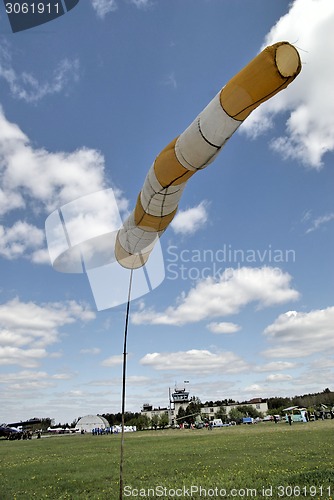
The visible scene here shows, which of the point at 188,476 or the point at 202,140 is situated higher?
the point at 202,140

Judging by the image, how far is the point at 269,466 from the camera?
1448 cm

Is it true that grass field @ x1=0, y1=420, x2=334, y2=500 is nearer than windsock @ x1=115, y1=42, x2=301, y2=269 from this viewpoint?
No

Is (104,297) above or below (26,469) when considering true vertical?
above

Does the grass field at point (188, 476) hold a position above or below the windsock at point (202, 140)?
below

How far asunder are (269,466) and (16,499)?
8.65 meters

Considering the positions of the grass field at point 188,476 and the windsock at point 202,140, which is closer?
the windsock at point 202,140

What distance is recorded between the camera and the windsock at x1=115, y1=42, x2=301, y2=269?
13.1 feet

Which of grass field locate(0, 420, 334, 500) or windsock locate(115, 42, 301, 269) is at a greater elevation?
windsock locate(115, 42, 301, 269)

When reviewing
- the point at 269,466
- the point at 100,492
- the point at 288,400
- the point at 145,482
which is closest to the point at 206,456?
the point at 269,466

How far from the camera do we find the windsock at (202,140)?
157 inches

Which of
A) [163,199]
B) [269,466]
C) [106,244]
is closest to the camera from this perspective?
[163,199]

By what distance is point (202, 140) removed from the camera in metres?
4.67

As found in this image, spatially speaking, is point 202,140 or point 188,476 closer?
point 202,140

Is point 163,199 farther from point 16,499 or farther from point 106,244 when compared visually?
point 16,499
